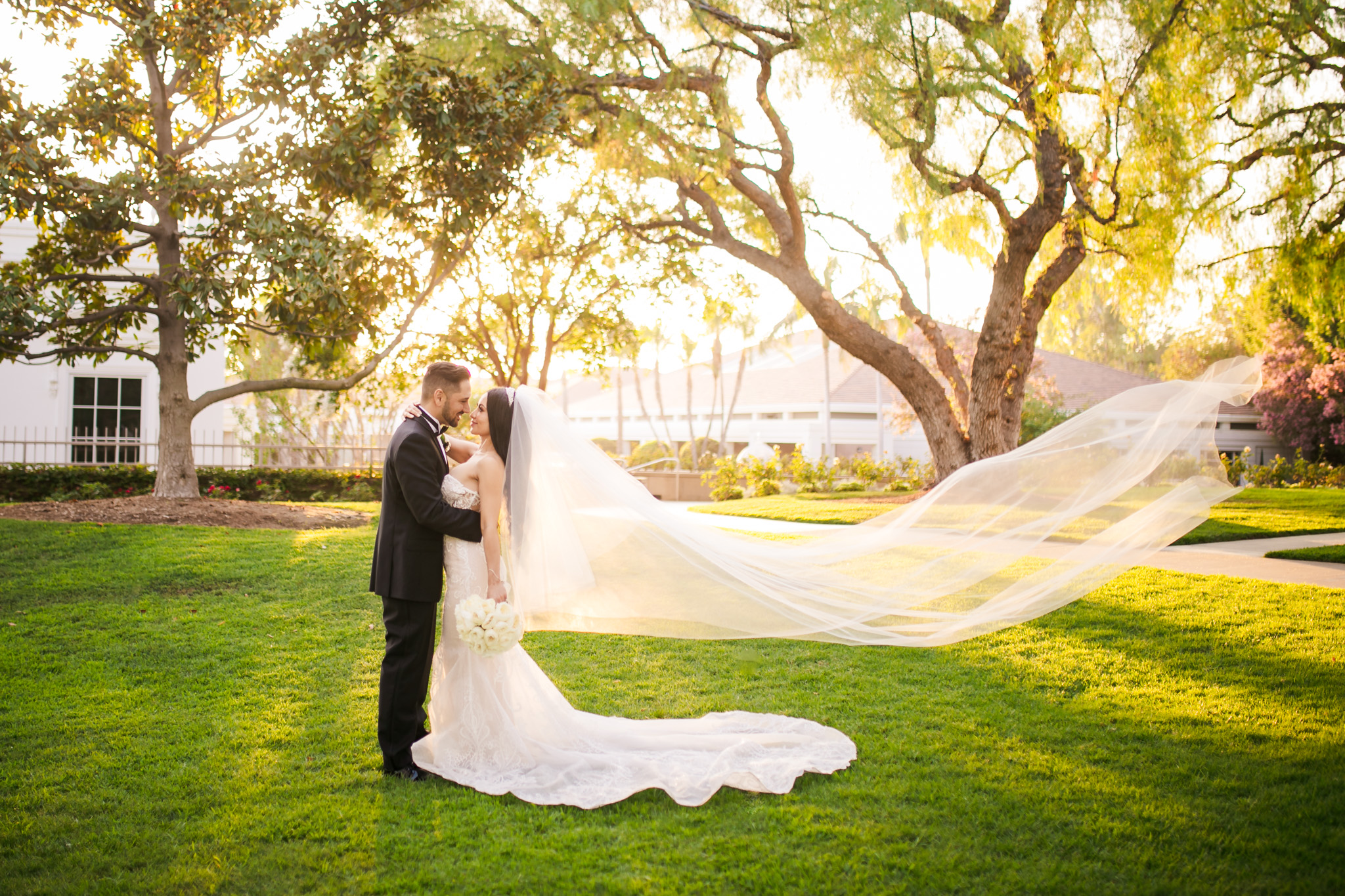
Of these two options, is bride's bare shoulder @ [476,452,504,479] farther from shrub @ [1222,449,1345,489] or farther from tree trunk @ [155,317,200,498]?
shrub @ [1222,449,1345,489]

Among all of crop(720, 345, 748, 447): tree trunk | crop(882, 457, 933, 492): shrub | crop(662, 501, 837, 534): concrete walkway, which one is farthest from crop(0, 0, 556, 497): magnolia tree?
crop(720, 345, 748, 447): tree trunk

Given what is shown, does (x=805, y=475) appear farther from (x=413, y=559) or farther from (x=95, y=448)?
(x=413, y=559)

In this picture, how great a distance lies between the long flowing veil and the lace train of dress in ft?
1.09

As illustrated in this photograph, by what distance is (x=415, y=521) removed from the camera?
431 cm

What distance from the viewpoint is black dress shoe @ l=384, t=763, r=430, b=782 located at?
4.24 metres

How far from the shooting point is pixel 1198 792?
3979 millimetres

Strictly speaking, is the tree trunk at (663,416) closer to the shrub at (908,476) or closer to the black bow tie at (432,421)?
the shrub at (908,476)

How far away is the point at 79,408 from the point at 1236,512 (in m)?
21.8

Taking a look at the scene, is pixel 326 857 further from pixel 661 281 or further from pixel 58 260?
pixel 661 281

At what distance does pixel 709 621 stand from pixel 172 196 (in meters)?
9.37

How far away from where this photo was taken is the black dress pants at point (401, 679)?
14.0ft

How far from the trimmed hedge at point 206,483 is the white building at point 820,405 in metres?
19.7

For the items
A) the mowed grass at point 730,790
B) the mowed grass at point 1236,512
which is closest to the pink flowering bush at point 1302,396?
the mowed grass at point 1236,512

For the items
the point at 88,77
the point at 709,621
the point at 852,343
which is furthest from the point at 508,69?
the point at 709,621
